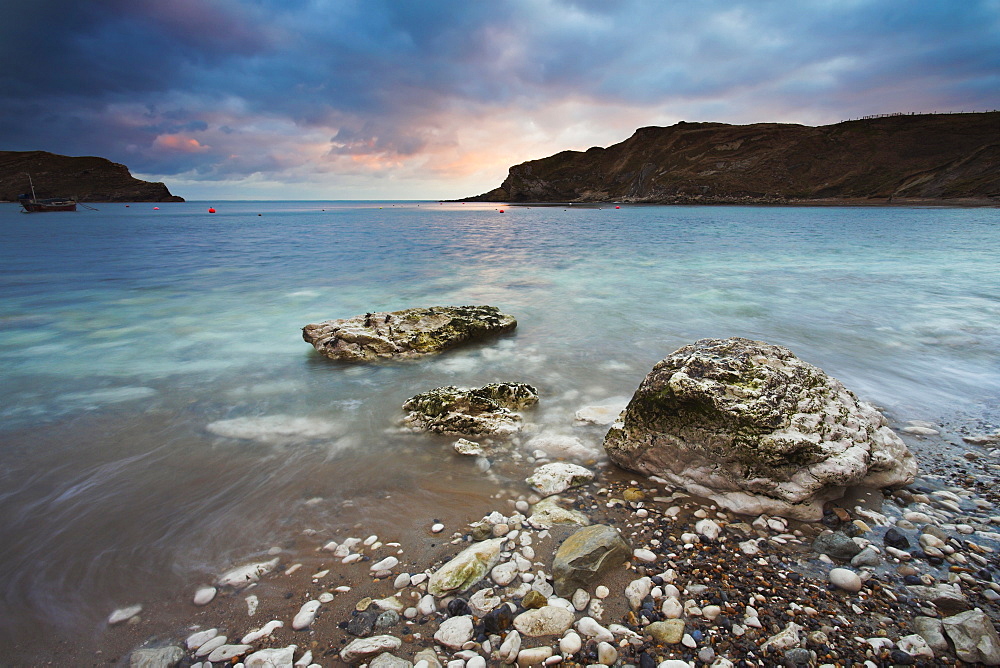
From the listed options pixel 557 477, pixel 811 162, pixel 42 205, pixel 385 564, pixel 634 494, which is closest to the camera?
pixel 385 564

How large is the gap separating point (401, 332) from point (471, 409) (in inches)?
Answer: 119

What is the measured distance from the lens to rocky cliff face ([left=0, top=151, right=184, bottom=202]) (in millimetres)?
117938

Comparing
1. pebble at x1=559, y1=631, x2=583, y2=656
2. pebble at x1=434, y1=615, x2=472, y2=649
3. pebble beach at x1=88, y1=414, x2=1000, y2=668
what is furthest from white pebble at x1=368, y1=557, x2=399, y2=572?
pebble at x1=559, y1=631, x2=583, y2=656

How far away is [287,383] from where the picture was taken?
6188 millimetres

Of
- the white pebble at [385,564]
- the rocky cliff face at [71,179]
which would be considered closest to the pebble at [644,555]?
the white pebble at [385,564]

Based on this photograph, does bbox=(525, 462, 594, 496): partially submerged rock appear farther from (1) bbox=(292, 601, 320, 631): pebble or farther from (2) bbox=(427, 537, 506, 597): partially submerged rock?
(1) bbox=(292, 601, 320, 631): pebble

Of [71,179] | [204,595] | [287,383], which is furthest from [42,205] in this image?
[204,595]

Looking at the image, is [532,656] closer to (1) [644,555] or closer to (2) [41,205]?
(1) [644,555]

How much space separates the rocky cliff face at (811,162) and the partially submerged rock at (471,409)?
10374 cm

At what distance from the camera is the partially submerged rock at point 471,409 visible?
4.68 meters

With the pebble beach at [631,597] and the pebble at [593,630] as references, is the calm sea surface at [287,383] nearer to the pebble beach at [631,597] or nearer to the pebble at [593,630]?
the pebble beach at [631,597]

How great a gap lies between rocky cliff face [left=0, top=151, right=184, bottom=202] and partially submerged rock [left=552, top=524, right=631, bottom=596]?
168865mm

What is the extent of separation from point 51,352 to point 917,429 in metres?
12.7

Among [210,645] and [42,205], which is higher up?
[42,205]
